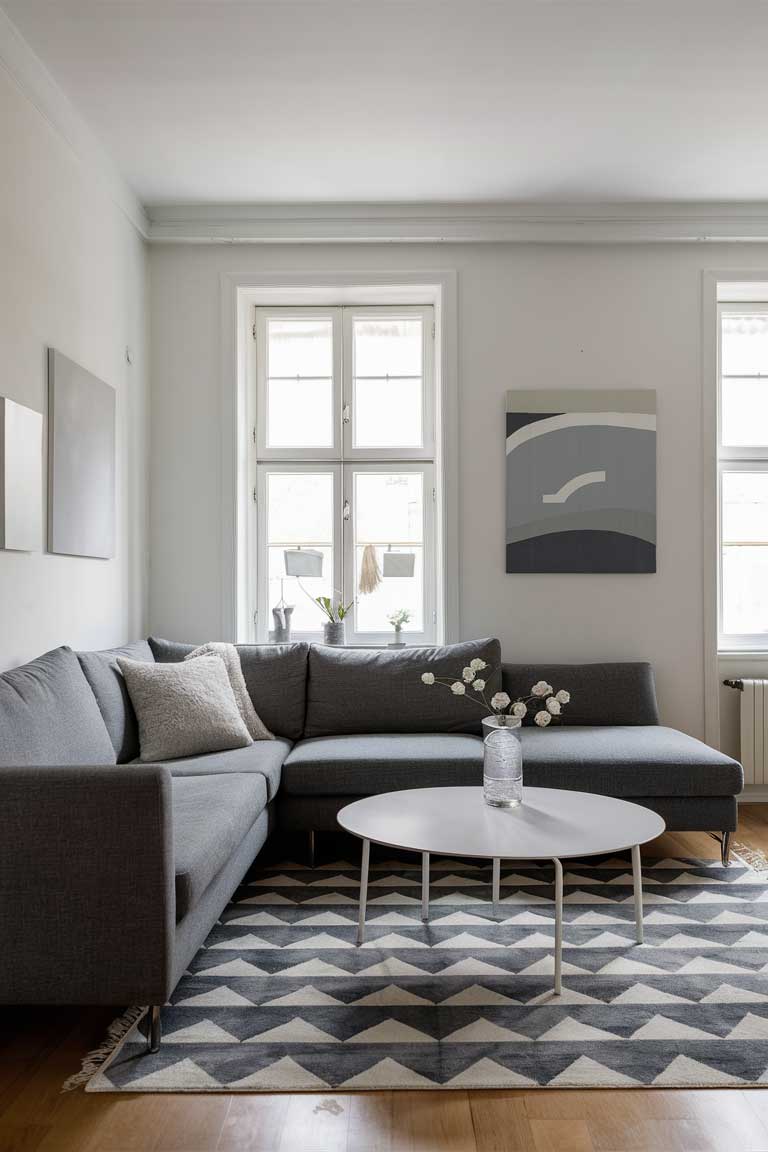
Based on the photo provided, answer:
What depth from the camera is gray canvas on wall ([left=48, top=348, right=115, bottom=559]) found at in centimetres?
329

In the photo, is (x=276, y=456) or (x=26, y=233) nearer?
(x=26, y=233)

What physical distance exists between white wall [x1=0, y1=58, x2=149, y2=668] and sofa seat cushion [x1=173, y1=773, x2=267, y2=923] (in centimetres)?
74

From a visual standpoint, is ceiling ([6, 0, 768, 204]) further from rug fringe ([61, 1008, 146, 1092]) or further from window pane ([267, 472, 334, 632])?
rug fringe ([61, 1008, 146, 1092])

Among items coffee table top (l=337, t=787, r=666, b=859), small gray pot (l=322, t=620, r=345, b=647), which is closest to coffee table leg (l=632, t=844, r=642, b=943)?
coffee table top (l=337, t=787, r=666, b=859)

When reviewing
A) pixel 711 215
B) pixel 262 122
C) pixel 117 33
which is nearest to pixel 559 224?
pixel 711 215

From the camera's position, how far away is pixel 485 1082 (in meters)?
1.99

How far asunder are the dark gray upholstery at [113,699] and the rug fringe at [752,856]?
2.34 m

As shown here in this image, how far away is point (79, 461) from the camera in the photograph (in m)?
3.54

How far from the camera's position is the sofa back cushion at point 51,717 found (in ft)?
7.91

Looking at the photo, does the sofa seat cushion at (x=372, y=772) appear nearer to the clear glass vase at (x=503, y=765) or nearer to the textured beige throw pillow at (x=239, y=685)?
the textured beige throw pillow at (x=239, y=685)

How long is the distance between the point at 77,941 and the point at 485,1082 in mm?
924

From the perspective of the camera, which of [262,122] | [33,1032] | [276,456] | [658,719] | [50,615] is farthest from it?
[276,456]

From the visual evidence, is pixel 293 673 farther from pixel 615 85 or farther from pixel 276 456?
pixel 615 85

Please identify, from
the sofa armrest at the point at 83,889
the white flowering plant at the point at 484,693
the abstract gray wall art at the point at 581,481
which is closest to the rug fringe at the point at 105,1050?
the sofa armrest at the point at 83,889
